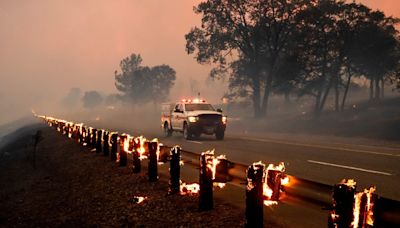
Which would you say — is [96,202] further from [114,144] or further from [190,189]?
[114,144]

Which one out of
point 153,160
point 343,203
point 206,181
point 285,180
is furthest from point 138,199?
point 343,203

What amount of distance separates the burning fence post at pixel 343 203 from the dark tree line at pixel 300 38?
3964 centimetres

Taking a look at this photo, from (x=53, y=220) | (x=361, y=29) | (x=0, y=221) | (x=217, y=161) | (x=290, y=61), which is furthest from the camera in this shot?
(x=361, y=29)

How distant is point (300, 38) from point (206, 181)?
1521 inches

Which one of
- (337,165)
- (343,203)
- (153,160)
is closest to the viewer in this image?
(343,203)

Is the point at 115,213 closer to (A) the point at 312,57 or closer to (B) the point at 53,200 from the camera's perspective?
(B) the point at 53,200

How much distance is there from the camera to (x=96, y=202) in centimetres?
941

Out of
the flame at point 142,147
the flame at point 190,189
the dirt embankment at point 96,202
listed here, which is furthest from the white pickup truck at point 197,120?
the flame at point 190,189

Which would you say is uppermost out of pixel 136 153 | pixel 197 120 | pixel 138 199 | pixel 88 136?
pixel 197 120

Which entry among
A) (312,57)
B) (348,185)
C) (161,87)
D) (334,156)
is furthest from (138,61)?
(348,185)

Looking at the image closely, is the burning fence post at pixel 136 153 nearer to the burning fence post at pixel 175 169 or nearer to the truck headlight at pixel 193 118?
the burning fence post at pixel 175 169

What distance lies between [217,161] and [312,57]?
40.1 m

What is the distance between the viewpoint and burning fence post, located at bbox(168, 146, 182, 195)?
25.6 feet

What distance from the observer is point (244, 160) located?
13.8 metres
